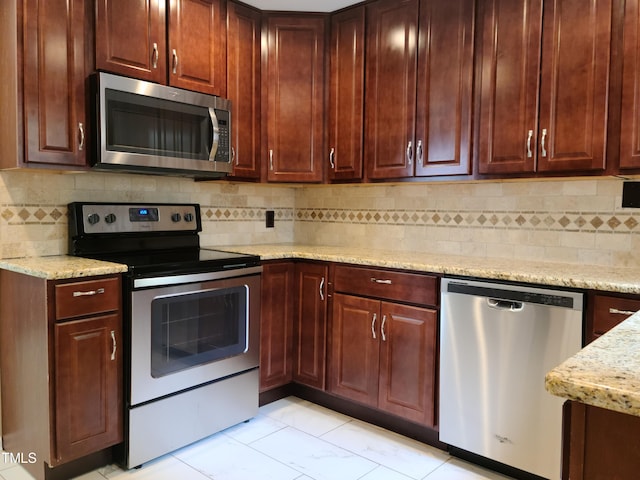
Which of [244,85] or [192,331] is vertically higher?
[244,85]

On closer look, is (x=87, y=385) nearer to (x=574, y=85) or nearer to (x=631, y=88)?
(x=574, y=85)

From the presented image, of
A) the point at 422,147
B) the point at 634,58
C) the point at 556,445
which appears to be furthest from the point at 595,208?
the point at 556,445

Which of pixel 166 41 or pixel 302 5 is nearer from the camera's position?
pixel 166 41

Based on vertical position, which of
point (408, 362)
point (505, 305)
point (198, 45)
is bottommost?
point (408, 362)

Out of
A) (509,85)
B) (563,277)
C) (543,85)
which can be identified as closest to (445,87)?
(509,85)

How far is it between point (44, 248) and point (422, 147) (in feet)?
6.62

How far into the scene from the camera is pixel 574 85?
214 centimetres

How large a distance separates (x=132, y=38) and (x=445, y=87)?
1.59 m

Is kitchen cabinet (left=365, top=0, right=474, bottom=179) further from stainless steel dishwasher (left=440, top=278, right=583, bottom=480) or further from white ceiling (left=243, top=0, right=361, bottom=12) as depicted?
stainless steel dishwasher (left=440, top=278, right=583, bottom=480)

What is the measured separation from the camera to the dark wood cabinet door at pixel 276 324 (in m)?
2.76

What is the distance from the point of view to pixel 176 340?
7.43 ft

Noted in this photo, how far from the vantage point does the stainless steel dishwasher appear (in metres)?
1.93

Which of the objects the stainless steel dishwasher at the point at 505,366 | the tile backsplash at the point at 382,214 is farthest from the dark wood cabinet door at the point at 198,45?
the stainless steel dishwasher at the point at 505,366

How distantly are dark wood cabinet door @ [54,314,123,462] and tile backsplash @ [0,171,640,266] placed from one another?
0.65 metres
